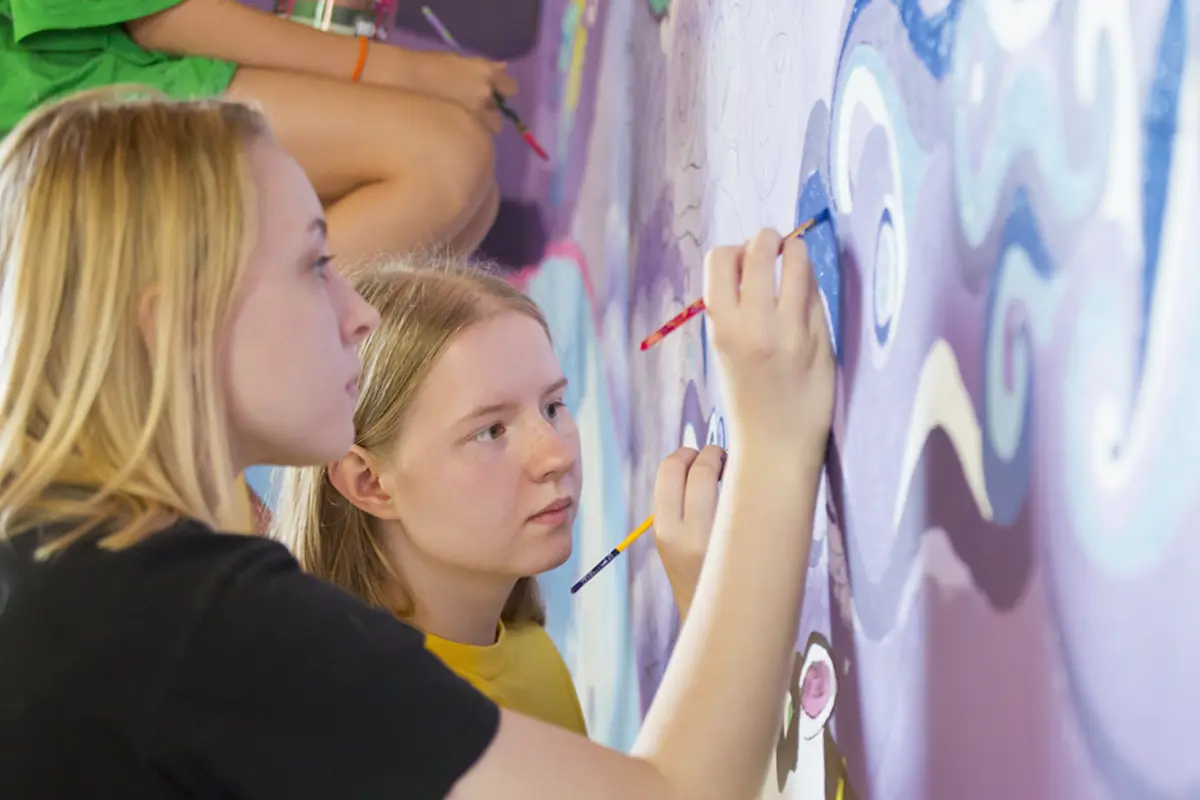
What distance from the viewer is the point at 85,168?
2.38 ft

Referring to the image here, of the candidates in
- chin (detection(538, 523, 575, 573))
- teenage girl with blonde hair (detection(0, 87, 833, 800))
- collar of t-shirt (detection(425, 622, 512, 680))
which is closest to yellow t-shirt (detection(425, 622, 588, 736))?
collar of t-shirt (detection(425, 622, 512, 680))

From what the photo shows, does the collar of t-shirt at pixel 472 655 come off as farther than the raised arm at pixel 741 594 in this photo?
Yes

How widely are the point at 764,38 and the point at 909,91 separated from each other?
1.14 feet

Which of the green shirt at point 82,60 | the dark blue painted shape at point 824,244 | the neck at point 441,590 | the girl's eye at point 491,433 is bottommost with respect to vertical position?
the neck at point 441,590

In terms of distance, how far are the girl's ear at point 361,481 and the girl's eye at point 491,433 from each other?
0.11 m

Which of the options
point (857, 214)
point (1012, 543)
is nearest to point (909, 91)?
point (857, 214)

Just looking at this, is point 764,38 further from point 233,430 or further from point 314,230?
point 233,430

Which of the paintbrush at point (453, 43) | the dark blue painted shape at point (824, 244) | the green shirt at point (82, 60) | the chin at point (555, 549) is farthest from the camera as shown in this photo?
the paintbrush at point (453, 43)

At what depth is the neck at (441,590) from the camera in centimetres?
115

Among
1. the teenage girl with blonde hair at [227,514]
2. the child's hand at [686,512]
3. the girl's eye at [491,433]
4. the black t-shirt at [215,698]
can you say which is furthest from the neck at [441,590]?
the black t-shirt at [215,698]

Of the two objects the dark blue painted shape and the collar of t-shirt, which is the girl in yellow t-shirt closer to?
the collar of t-shirt

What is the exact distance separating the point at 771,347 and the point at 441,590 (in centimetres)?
49

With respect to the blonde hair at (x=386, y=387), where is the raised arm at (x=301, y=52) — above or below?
above

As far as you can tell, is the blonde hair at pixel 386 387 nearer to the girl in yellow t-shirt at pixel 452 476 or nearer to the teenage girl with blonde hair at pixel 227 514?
A: the girl in yellow t-shirt at pixel 452 476
